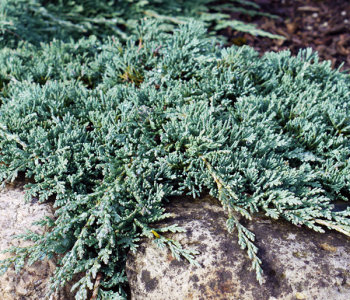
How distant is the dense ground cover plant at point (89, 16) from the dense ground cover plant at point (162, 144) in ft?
3.29

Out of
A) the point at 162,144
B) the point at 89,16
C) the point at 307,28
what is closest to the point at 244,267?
the point at 162,144

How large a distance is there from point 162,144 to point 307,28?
4.22 metres

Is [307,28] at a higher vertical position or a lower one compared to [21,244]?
higher

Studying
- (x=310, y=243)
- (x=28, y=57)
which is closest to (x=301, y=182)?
(x=310, y=243)

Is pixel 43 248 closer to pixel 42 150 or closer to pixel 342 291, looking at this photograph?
pixel 42 150

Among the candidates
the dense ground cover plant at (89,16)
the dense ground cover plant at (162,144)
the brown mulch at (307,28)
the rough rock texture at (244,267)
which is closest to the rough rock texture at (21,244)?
the dense ground cover plant at (162,144)

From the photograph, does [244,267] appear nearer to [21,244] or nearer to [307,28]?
[21,244]

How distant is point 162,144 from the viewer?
2.92 meters

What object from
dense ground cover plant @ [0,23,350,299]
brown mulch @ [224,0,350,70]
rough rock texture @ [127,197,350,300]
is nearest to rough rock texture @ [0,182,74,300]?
dense ground cover plant @ [0,23,350,299]

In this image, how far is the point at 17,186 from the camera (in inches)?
109

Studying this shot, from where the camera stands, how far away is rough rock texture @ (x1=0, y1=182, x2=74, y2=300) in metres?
2.30

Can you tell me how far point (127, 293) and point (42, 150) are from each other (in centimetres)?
138

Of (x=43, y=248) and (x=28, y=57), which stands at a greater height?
(x=28, y=57)

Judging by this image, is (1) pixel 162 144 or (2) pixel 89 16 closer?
(1) pixel 162 144
